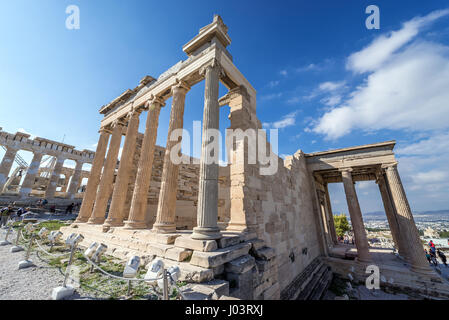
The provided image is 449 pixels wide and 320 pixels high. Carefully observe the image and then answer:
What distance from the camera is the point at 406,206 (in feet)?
40.7

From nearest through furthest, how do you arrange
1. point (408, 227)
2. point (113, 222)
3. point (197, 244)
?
point (197, 244) < point (113, 222) < point (408, 227)

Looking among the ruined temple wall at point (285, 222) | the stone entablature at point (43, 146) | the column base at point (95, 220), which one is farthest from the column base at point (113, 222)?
the stone entablature at point (43, 146)

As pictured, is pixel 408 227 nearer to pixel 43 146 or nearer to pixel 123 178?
pixel 123 178

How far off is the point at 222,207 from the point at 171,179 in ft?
19.6

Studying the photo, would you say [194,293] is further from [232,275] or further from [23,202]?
[23,202]

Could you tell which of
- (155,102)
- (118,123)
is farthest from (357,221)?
(118,123)

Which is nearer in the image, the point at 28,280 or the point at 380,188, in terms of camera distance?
the point at 28,280

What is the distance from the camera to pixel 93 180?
11.7 metres

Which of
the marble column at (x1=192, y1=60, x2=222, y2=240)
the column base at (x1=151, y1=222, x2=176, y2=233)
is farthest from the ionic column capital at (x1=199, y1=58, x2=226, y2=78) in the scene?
the column base at (x1=151, y1=222, x2=176, y2=233)

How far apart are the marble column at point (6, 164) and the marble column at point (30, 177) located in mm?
1703

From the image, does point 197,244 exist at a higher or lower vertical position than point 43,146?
lower

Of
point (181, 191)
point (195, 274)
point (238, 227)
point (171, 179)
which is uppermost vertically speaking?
point (181, 191)

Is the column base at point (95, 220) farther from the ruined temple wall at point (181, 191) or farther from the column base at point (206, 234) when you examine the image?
the column base at point (206, 234)
